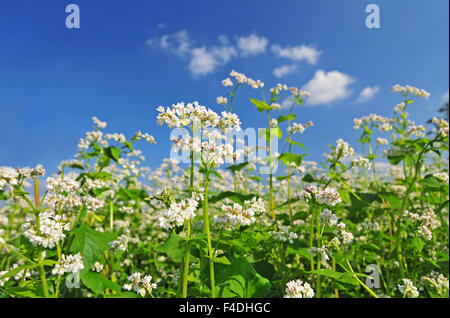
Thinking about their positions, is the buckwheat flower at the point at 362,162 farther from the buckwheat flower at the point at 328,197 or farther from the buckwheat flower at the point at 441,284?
the buckwheat flower at the point at 328,197

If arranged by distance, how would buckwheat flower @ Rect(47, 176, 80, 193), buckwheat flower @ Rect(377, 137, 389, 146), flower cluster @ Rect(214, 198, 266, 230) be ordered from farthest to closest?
buckwheat flower @ Rect(377, 137, 389, 146)
buckwheat flower @ Rect(47, 176, 80, 193)
flower cluster @ Rect(214, 198, 266, 230)

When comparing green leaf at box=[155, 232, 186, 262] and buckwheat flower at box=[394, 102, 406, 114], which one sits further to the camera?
buckwheat flower at box=[394, 102, 406, 114]

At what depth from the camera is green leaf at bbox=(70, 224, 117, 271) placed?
2170 millimetres

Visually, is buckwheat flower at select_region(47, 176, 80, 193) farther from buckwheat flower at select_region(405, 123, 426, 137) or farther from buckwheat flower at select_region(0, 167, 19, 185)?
buckwheat flower at select_region(405, 123, 426, 137)

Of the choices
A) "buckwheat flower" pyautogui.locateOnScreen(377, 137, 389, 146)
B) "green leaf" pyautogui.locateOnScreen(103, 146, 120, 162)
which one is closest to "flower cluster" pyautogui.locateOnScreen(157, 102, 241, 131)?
"green leaf" pyautogui.locateOnScreen(103, 146, 120, 162)

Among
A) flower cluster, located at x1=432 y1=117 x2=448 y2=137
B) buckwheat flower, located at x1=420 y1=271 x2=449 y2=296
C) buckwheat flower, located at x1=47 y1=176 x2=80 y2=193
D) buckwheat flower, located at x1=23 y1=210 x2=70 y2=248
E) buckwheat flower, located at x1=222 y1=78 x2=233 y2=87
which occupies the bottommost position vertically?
buckwheat flower, located at x1=420 y1=271 x2=449 y2=296

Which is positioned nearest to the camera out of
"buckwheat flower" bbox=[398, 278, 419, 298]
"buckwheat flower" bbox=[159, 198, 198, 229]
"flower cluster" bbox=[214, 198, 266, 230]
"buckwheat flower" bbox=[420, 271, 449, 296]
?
"buckwheat flower" bbox=[159, 198, 198, 229]

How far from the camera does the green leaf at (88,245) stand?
7.12 ft

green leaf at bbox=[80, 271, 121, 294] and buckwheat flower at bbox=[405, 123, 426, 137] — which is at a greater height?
buckwheat flower at bbox=[405, 123, 426, 137]

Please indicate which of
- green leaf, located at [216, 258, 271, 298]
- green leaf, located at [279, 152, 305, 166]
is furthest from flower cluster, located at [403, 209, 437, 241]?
green leaf, located at [216, 258, 271, 298]

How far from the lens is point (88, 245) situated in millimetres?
2215
